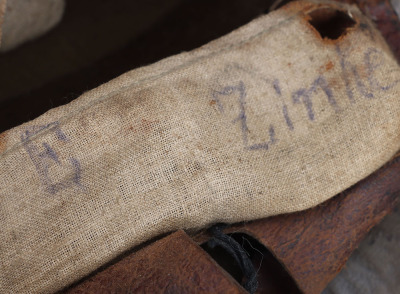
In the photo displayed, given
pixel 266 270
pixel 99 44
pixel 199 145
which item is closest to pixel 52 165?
pixel 199 145

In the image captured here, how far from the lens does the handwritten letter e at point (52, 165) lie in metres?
0.88

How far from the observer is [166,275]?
2.57 feet

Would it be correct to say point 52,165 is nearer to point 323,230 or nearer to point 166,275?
point 166,275

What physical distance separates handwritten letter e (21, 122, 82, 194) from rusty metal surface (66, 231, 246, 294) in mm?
203

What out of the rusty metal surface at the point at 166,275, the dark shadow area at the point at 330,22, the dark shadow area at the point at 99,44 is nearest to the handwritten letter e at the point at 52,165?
the rusty metal surface at the point at 166,275

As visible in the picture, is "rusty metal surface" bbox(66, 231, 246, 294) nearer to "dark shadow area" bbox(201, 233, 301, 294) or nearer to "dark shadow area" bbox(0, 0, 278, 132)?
"dark shadow area" bbox(201, 233, 301, 294)

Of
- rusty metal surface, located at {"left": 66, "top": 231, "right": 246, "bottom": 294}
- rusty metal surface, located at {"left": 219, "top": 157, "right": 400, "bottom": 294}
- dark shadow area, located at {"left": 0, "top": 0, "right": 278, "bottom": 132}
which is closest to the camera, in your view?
rusty metal surface, located at {"left": 66, "top": 231, "right": 246, "bottom": 294}

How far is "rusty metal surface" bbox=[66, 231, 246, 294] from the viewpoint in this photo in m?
0.77

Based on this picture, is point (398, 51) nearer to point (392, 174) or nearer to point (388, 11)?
point (388, 11)

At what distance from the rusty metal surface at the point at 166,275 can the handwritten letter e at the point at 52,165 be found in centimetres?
20

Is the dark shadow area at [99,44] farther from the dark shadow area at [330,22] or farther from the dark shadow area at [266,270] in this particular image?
the dark shadow area at [266,270]

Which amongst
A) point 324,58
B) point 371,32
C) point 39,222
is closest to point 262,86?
point 324,58

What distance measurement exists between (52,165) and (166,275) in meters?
0.34

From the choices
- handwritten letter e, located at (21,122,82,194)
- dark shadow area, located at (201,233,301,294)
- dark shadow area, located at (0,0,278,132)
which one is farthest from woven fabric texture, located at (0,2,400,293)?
dark shadow area, located at (0,0,278,132)
